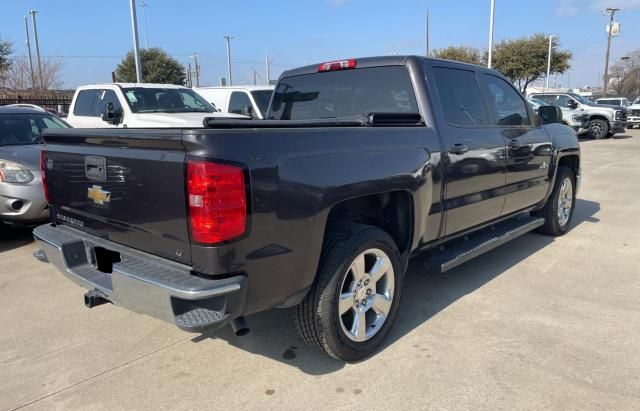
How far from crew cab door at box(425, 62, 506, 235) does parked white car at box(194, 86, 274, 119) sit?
300 inches

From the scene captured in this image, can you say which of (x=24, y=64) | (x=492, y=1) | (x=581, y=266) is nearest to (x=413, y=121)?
(x=581, y=266)

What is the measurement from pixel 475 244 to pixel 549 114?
208 cm

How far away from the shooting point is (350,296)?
116 inches

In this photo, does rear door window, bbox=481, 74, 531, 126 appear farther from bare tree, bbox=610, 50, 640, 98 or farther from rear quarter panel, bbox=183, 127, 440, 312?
bare tree, bbox=610, 50, 640, 98

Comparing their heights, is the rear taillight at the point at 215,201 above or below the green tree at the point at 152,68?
below

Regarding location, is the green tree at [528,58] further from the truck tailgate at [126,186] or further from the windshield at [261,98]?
the truck tailgate at [126,186]

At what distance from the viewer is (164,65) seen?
43.4 metres

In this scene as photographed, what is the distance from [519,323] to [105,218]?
287cm

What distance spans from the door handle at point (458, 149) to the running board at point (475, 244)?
80 cm

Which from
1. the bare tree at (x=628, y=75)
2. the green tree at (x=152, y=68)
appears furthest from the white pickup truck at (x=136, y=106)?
the bare tree at (x=628, y=75)

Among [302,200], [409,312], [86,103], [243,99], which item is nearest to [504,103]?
[409,312]

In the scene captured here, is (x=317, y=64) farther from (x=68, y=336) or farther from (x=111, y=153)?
(x=68, y=336)

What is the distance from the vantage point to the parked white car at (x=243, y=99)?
11.3 m

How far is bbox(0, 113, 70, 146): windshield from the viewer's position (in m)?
6.17
